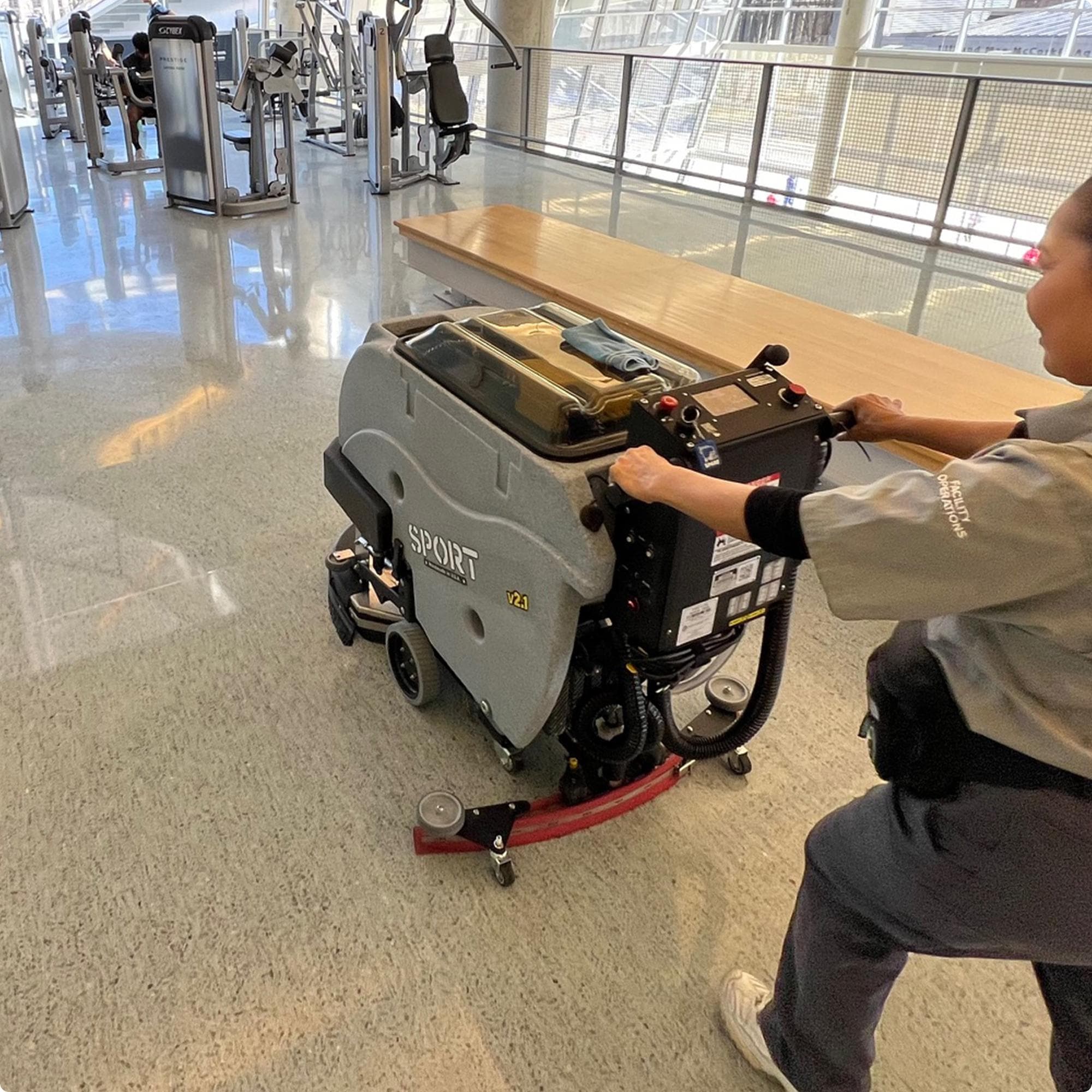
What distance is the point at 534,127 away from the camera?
877 centimetres

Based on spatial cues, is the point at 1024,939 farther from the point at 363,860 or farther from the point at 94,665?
the point at 94,665

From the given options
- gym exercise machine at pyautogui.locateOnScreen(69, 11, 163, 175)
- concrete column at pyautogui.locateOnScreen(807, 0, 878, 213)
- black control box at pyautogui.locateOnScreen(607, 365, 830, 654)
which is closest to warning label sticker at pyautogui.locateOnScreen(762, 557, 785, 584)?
black control box at pyautogui.locateOnScreen(607, 365, 830, 654)

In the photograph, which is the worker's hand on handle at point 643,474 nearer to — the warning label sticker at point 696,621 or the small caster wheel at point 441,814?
the warning label sticker at point 696,621

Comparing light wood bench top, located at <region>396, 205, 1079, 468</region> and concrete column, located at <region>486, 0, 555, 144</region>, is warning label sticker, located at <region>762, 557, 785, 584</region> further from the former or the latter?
concrete column, located at <region>486, 0, 555, 144</region>

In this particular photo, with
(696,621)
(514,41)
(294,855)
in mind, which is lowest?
(294,855)

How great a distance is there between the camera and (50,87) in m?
9.34

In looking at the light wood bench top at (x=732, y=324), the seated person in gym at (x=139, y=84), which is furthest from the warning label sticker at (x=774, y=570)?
the seated person in gym at (x=139, y=84)

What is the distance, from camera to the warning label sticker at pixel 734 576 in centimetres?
132

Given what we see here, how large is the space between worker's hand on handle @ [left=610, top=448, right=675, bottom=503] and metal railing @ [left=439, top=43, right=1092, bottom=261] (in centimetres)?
514

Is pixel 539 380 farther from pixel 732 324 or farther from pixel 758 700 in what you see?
pixel 732 324

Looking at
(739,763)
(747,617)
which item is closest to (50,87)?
(739,763)

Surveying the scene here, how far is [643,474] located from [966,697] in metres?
0.42

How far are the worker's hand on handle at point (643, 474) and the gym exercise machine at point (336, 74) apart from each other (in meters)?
8.36

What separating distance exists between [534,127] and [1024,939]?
29.7ft
